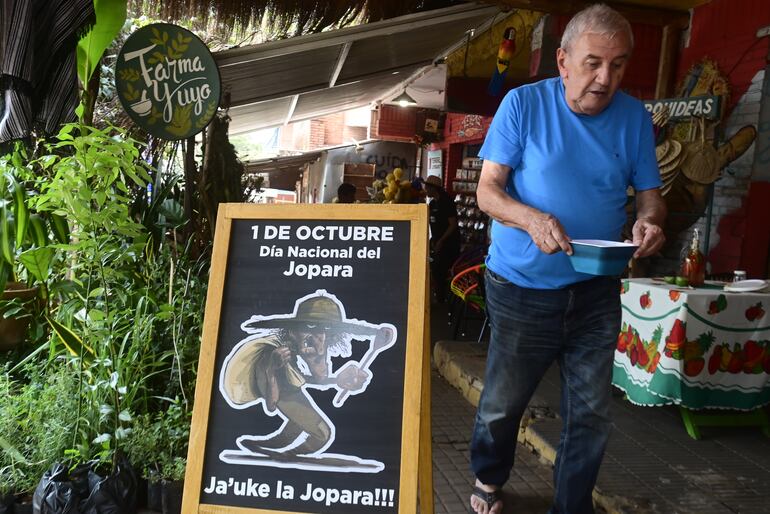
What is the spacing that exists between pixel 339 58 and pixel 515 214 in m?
5.63

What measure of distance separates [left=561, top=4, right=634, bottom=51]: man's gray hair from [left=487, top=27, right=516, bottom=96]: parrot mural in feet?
14.9

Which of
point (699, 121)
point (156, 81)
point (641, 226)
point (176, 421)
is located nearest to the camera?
point (641, 226)

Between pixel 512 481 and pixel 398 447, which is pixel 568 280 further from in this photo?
pixel 512 481

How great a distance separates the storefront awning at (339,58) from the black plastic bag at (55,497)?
3.73 metres

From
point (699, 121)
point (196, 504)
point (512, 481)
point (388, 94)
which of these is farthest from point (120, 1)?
point (388, 94)

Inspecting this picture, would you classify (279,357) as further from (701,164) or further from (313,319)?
(701,164)

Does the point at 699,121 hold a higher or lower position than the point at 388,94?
lower

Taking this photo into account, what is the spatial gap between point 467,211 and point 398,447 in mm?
10300

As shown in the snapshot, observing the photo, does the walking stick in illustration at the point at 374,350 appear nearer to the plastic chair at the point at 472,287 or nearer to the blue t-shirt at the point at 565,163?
the blue t-shirt at the point at 565,163

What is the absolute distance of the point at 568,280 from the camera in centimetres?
241

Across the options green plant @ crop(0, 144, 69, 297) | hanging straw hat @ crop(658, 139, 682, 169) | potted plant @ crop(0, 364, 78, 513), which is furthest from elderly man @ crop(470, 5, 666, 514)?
hanging straw hat @ crop(658, 139, 682, 169)

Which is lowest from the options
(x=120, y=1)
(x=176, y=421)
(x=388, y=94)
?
(x=176, y=421)

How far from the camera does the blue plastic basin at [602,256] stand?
2.00 metres

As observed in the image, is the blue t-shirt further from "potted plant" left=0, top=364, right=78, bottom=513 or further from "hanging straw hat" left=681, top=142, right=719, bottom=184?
"hanging straw hat" left=681, top=142, right=719, bottom=184
